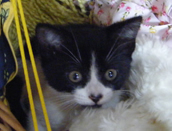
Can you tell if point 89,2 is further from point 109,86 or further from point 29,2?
point 109,86

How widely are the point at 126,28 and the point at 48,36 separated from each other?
0.27 meters

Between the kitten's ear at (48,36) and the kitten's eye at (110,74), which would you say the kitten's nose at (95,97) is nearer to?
the kitten's eye at (110,74)

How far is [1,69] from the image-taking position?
707 mm

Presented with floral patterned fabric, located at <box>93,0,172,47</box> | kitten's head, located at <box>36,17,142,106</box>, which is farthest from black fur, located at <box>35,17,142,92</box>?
floral patterned fabric, located at <box>93,0,172,47</box>

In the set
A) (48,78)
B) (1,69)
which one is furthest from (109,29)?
(1,69)

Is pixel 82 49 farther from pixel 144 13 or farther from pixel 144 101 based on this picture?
pixel 144 13

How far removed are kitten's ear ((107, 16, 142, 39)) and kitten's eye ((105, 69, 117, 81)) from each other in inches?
4.9

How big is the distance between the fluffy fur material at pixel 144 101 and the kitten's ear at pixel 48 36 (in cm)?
26

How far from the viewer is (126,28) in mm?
869

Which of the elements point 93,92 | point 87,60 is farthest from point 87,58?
point 93,92

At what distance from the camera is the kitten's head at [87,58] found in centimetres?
83

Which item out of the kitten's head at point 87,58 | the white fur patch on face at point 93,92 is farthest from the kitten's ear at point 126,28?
the white fur patch on face at point 93,92

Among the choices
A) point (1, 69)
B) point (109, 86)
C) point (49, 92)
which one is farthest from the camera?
point (49, 92)

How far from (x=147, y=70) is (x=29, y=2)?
0.70 m
